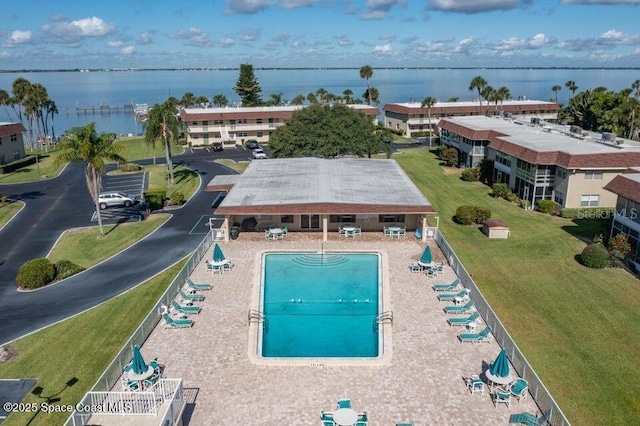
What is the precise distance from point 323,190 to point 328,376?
19095 mm

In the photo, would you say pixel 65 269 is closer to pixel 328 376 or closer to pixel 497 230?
pixel 328 376

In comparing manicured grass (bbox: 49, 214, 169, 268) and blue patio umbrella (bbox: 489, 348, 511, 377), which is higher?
blue patio umbrella (bbox: 489, 348, 511, 377)

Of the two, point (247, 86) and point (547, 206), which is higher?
point (247, 86)

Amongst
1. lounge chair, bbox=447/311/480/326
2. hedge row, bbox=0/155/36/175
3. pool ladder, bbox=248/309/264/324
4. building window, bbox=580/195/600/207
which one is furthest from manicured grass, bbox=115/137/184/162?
lounge chair, bbox=447/311/480/326

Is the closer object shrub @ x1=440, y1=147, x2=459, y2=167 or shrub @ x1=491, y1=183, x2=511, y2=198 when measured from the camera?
shrub @ x1=491, y1=183, x2=511, y2=198

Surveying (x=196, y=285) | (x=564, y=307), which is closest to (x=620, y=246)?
(x=564, y=307)

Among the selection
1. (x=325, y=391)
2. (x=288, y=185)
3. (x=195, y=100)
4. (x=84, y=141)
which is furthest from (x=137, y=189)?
(x=195, y=100)

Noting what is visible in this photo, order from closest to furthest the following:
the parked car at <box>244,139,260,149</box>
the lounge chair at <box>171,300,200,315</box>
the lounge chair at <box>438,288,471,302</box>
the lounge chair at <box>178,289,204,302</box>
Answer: the lounge chair at <box>171,300,200,315</box>
the lounge chair at <box>438,288,471,302</box>
the lounge chair at <box>178,289,204,302</box>
the parked car at <box>244,139,260,149</box>

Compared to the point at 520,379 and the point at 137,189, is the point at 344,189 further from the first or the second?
the point at 137,189

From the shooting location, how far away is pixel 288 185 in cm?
4022

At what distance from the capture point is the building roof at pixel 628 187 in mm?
32491

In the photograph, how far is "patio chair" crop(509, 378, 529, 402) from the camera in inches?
736

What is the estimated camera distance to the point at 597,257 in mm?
33875

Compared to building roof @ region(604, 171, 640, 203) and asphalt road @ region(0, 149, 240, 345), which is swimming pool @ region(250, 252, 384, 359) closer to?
asphalt road @ region(0, 149, 240, 345)
